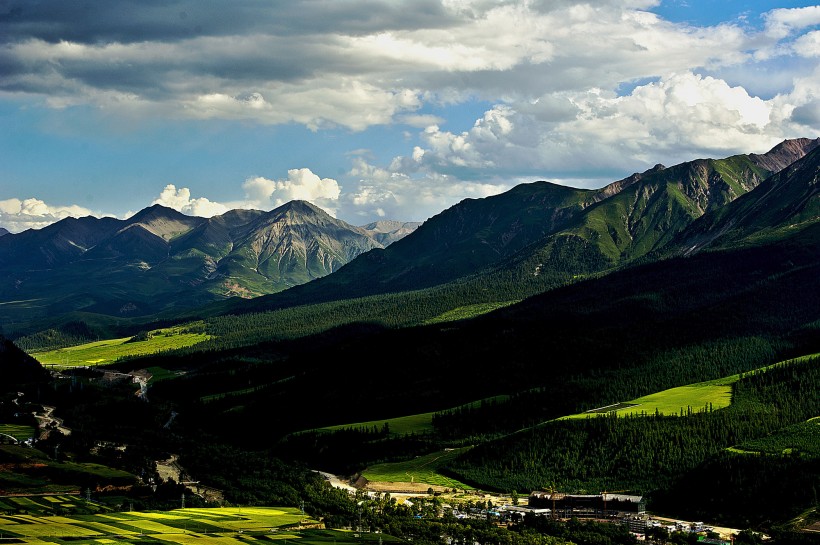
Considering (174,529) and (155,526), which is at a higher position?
(155,526)

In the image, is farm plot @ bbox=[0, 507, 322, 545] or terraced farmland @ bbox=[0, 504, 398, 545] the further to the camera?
farm plot @ bbox=[0, 507, 322, 545]

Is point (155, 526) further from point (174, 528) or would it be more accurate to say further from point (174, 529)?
point (174, 529)

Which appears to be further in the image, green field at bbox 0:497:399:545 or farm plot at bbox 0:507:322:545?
farm plot at bbox 0:507:322:545

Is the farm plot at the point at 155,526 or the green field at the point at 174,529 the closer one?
the green field at the point at 174,529

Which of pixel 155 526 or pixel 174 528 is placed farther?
pixel 155 526

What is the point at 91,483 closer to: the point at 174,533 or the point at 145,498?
the point at 145,498

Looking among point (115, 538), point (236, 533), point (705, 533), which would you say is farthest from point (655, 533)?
point (115, 538)

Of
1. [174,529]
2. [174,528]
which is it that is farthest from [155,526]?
[174,529]

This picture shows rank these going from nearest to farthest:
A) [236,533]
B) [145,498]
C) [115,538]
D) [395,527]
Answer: [115,538] < [236,533] < [395,527] < [145,498]
